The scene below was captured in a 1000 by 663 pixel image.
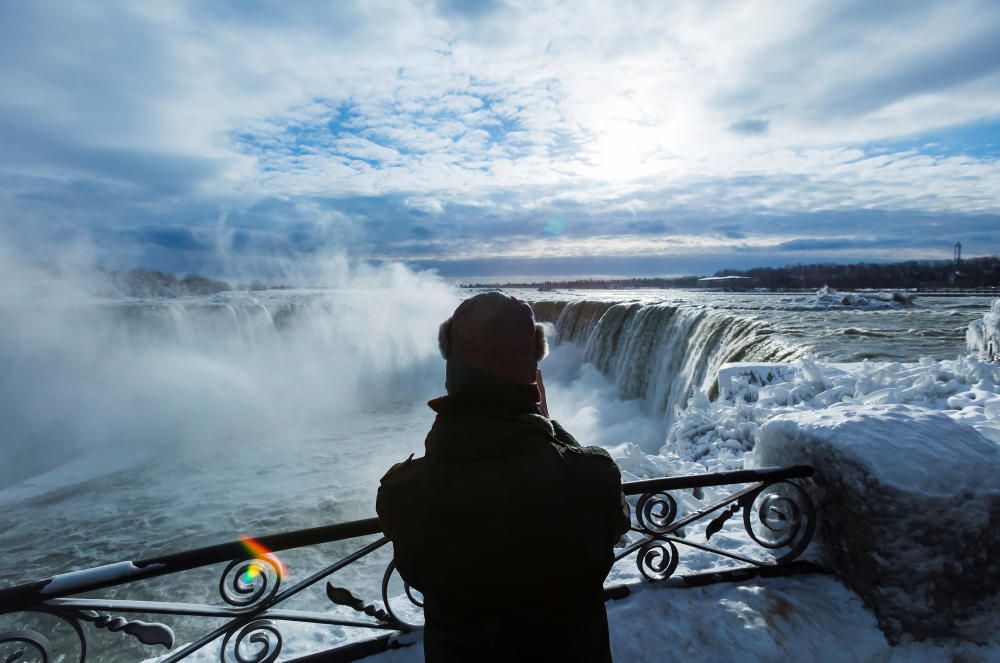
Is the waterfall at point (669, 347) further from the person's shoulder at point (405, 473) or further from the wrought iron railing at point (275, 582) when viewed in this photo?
the person's shoulder at point (405, 473)

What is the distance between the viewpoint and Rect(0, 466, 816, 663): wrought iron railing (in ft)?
6.37

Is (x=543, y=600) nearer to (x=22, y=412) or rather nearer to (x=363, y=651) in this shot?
(x=363, y=651)

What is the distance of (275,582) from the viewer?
2471 millimetres

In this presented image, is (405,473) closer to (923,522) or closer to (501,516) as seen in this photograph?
(501,516)

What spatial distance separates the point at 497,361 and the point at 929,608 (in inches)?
102

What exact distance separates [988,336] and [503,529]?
818 centimetres

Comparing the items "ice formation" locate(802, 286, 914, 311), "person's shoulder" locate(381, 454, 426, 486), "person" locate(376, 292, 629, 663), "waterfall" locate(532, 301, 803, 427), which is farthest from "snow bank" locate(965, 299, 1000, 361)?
"ice formation" locate(802, 286, 914, 311)

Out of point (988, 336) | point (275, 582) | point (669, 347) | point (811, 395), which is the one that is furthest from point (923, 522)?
point (669, 347)

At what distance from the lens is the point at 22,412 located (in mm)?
16500

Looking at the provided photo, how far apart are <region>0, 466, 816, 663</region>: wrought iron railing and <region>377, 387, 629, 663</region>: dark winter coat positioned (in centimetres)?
54

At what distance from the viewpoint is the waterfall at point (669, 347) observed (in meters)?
11.7

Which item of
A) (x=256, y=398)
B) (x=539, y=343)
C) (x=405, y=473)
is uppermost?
(x=539, y=343)

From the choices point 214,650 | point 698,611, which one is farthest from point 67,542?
point 698,611

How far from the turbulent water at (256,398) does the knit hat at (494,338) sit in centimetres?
641
